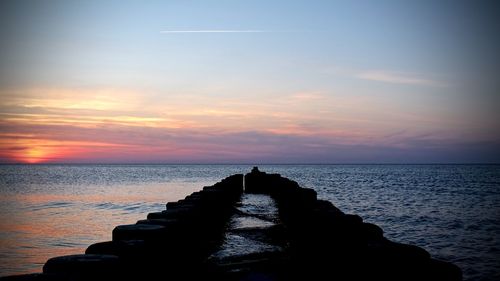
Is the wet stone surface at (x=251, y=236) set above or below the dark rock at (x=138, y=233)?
below

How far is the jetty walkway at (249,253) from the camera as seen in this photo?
11.4 ft

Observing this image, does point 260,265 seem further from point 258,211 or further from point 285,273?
point 258,211

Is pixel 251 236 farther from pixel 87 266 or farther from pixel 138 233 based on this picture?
pixel 87 266

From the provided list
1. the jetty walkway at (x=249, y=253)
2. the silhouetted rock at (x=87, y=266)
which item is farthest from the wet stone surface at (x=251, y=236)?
the silhouetted rock at (x=87, y=266)

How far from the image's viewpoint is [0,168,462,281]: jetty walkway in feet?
11.4

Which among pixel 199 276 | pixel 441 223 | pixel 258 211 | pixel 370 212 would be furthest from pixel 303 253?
pixel 370 212

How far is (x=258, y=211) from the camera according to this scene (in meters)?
12.8

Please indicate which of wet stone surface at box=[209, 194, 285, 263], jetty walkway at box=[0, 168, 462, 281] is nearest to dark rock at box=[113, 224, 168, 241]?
jetty walkway at box=[0, 168, 462, 281]

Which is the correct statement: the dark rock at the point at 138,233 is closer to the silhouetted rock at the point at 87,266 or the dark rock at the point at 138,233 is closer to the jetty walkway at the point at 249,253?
the jetty walkway at the point at 249,253

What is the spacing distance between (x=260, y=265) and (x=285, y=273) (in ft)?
1.78

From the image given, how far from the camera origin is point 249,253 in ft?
21.3

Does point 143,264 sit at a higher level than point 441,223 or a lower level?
higher

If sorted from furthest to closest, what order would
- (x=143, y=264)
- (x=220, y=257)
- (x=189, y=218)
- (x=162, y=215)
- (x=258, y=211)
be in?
(x=258, y=211)
(x=189, y=218)
(x=162, y=215)
(x=220, y=257)
(x=143, y=264)

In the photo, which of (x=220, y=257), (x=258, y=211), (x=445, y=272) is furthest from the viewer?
(x=258, y=211)
